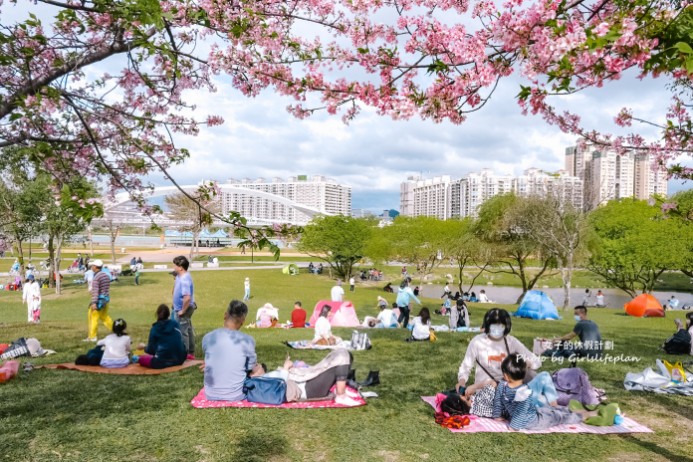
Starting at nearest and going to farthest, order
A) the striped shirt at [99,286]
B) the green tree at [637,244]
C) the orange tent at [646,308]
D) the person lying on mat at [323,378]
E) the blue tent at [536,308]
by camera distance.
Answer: the person lying on mat at [323,378] → the striped shirt at [99,286] → the blue tent at [536,308] → the orange tent at [646,308] → the green tree at [637,244]

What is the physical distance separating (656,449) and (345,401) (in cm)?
371

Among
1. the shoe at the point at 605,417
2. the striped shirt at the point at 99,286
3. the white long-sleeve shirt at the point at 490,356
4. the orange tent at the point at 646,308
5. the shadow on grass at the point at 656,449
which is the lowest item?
the orange tent at the point at 646,308

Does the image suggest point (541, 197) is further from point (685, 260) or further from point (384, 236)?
point (384, 236)

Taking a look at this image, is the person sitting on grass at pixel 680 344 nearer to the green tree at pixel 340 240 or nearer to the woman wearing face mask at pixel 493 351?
the woman wearing face mask at pixel 493 351

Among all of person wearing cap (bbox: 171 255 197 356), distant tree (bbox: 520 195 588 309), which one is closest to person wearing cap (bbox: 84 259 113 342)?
person wearing cap (bbox: 171 255 197 356)

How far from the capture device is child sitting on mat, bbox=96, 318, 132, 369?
8.48m

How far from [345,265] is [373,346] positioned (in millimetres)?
37631

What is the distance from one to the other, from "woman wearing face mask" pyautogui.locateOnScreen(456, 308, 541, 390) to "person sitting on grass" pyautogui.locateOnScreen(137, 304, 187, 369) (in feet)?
16.2

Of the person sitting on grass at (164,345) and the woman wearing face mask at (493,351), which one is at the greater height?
the woman wearing face mask at (493,351)

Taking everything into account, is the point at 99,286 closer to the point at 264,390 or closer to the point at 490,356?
the point at 264,390

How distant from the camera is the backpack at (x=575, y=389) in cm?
666

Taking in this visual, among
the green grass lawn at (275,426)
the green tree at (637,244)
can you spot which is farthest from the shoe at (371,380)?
the green tree at (637,244)

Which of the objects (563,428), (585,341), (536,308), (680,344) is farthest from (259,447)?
(536,308)

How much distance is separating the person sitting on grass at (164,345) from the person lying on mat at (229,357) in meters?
2.20
